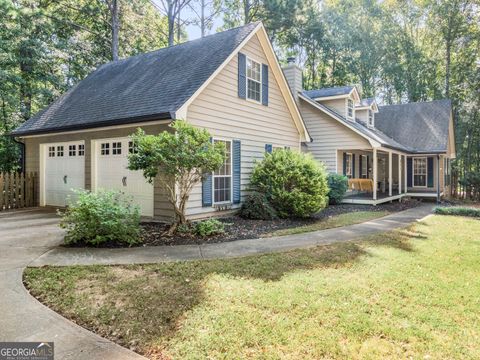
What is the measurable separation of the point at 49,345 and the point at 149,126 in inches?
261

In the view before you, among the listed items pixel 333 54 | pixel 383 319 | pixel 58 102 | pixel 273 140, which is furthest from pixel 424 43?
pixel 383 319

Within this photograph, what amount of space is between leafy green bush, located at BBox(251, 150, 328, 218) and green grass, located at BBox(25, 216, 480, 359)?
4.04m

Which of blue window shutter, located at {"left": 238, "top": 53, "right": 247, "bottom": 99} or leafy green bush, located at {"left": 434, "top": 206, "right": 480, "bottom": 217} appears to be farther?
leafy green bush, located at {"left": 434, "top": 206, "right": 480, "bottom": 217}

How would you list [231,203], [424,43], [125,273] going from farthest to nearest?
[424,43] < [231,203] < [125,273]

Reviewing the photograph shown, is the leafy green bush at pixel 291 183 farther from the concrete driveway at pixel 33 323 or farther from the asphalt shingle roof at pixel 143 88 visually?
the concrete driveway at pixel 33 323

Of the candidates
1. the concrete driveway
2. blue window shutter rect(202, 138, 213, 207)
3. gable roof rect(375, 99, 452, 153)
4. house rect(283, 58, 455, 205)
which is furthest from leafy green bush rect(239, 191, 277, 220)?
gable roof rect(375, 99, 452, 153)

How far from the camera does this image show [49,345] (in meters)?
2.93

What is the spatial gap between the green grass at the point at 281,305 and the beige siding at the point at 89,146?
3812 mm

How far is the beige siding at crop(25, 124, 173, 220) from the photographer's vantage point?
8.74m

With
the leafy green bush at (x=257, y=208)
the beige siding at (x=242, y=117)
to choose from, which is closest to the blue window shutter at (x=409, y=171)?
the beige siding at (x=242, y=117)

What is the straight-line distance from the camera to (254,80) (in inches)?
458

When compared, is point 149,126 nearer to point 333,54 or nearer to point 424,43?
point 333,54

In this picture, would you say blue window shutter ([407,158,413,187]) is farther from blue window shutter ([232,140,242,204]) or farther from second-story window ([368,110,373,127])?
blue window shutter ([232,140,242,204])

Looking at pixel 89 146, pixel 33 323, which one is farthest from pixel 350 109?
pixel 33 323
